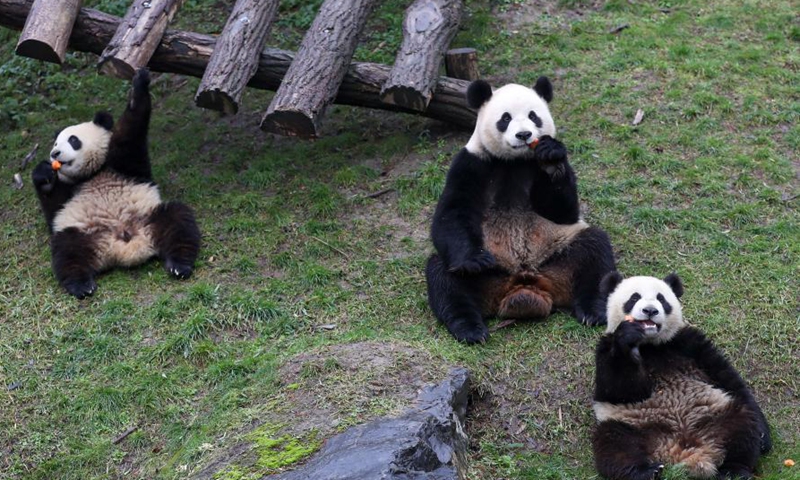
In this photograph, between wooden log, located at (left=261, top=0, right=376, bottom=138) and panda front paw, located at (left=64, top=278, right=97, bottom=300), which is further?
wooden log, located at (left=261, top=0, right=376, bottom=138)

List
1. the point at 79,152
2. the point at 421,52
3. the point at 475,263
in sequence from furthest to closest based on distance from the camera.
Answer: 1. the point at 421,52
2. the point at 79,152
3. the point at 475,263

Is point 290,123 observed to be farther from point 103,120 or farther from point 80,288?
point 80,288

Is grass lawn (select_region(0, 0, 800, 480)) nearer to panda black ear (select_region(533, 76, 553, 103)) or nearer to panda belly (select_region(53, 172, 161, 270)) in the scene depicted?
panda belly (select_region(53, 172, 161, 270))

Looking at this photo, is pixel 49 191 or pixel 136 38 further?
pixel 136 38

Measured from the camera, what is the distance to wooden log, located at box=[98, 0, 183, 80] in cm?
868

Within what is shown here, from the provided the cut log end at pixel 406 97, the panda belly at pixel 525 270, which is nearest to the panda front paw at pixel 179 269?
the cut log end at pixel 406 97

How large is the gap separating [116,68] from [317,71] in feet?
6.03

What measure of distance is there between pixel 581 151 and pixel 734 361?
315 centimetres

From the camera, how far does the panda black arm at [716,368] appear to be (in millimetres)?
5531

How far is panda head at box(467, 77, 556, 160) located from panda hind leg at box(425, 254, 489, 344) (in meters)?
0.94

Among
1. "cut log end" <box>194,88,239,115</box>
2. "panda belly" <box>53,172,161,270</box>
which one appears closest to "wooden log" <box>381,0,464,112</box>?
"cut log end" <box>194,88,239,115</box>

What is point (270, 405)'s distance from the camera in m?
5.93

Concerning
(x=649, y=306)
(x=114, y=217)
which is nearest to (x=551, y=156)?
(x=649, y=306)

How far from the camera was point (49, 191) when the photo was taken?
8.63 m
